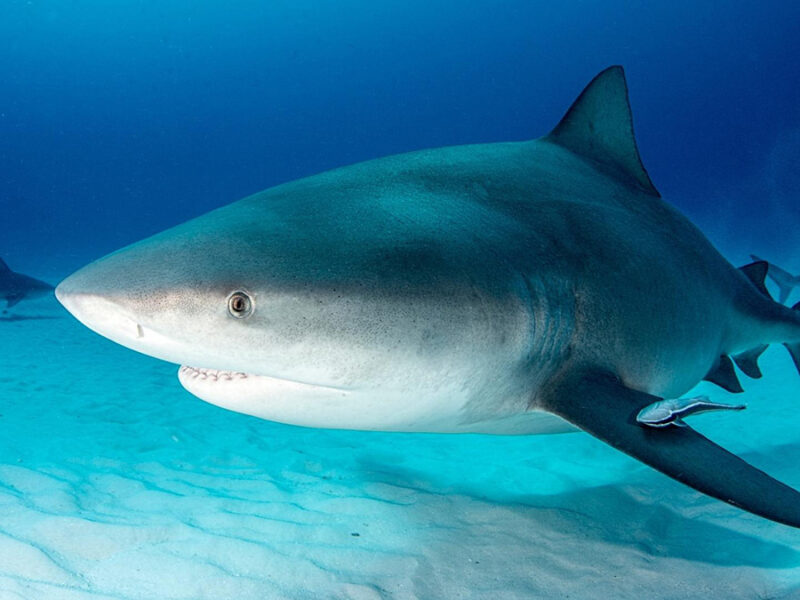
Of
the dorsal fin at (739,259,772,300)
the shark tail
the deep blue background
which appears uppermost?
the deep blue background

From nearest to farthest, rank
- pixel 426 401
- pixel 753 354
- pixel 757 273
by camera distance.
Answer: pixel 426 401
pixel 753 354
pixel 757 273

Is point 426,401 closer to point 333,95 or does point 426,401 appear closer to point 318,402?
point 318,402

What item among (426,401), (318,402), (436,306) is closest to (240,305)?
(318,402)

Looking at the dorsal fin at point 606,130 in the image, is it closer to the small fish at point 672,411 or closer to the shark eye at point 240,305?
the small fish at point 672,411

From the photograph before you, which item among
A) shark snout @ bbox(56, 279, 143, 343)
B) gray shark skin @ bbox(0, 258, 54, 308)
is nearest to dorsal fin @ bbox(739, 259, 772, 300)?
shark snout @ bbox(56, 279, 143, 343)

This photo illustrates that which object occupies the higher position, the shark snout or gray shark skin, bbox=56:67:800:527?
gray shark skin, bbox=56:67:800:527

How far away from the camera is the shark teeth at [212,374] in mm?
1792

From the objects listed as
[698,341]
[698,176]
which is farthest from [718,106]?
[698,341]

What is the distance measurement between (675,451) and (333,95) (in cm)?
10418

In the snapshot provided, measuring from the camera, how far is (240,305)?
5.07ft

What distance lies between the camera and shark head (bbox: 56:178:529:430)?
1526mm

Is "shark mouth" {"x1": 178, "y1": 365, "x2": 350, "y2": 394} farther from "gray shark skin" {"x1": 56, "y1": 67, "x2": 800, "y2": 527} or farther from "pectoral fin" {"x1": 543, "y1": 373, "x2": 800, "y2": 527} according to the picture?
"pectoral fin" {"x1": 543, "y1": 373, "x2": 800, "y2": 527}

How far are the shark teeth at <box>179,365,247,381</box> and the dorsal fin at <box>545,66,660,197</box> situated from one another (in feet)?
8.39

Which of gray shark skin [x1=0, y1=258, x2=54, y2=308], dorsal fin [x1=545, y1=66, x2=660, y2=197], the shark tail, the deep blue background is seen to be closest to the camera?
dorsal fin [x1=545, y1=66, x2=660, y2=197]
